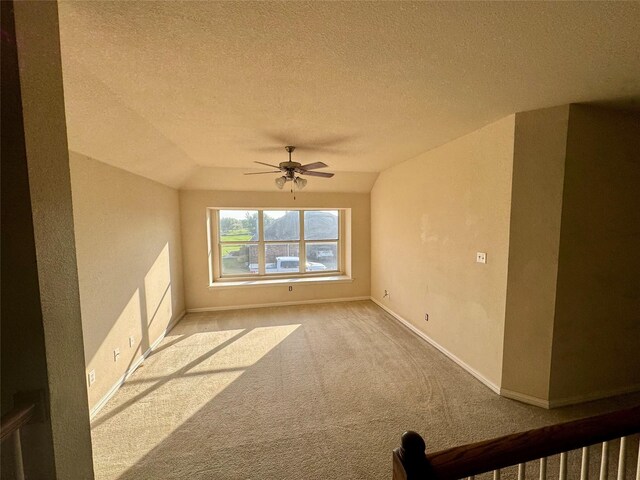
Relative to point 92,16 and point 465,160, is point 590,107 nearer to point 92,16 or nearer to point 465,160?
point 465,160

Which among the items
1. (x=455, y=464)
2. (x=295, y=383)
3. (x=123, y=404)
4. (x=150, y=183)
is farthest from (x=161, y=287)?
(x=455, y=464)

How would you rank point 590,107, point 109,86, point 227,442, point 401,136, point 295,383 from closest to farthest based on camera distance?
1. point 109,86
2. point 227,442
3. point 590,107
4. point 295,383
5. point 401,136

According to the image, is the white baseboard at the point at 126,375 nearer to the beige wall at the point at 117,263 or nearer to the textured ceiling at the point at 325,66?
the beige wall at the point at 117,263

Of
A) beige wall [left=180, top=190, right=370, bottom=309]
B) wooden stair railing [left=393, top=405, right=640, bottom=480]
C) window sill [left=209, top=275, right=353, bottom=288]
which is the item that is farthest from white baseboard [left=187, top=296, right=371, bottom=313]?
wooden stair railing [left=393, top=405, right=640, bottom=480]

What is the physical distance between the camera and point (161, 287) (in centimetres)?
386

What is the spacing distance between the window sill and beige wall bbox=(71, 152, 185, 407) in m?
1.22

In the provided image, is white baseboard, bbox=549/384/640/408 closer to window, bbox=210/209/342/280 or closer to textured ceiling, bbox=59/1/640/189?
textured ceiling, bbox=59/1/640/189

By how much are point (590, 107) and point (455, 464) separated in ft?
9.57

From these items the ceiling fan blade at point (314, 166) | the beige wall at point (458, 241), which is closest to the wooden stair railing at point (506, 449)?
the beige wall at point (458, 241)

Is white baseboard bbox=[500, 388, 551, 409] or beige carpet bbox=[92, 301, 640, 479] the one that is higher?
white baseboard bbox=[500, 388, 551, 409]

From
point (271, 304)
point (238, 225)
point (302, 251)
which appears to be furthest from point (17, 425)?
point (302, 251)

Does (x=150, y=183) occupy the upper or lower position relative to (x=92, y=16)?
lower

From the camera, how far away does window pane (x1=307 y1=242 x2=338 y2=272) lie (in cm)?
589

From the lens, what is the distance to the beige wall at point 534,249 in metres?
2.23
